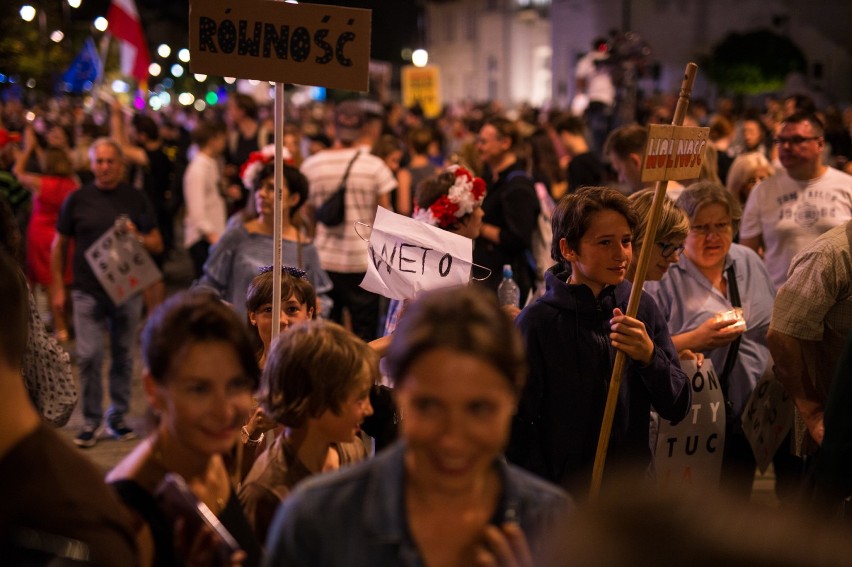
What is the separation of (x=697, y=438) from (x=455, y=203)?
5.65 ft

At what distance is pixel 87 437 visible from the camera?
7523 mm

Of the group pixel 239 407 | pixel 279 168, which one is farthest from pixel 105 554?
pixel 279 168

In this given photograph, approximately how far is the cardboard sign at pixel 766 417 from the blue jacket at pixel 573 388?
50.3 inches

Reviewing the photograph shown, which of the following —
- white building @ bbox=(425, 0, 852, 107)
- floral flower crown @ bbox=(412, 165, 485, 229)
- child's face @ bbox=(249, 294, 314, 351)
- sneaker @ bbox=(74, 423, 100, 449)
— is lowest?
sneaker @ bbox=(74, 423, 100, 449)

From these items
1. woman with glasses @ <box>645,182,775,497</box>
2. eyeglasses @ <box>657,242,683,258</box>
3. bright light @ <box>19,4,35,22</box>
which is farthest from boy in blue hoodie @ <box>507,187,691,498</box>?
bright light @ <box>19,4,35,22</box>

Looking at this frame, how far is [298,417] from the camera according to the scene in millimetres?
2818

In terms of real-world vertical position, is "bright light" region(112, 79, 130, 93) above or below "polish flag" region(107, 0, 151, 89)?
above

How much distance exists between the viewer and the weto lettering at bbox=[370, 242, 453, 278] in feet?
15.0

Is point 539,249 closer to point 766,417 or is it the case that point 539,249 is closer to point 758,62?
point 766,417

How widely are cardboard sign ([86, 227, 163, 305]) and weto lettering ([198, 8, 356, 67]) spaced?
361cm

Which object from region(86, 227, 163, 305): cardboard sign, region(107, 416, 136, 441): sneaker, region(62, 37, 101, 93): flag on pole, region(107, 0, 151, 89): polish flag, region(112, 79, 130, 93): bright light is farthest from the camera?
region(112, 79, 130, 93): bright light

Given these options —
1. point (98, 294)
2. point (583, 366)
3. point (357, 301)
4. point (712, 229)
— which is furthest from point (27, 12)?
point (583, 366)

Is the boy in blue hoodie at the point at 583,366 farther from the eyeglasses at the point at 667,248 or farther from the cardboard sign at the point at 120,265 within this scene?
the cardboard sign at the point at 120,265

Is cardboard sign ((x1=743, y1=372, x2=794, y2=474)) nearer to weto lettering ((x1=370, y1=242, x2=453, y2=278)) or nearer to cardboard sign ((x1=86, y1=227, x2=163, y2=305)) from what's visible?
weto lettering ((x1=370, y1=242, x2=453, y2=278))
